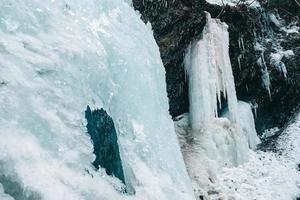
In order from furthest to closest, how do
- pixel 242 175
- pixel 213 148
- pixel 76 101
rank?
pixel 213 148
pixel 242 175
pixel 76 101

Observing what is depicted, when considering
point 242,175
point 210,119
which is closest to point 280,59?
point 210,119

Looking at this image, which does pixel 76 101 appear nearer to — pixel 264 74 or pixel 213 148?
pixel 213 148

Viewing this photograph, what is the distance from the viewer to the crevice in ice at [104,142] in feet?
17.7

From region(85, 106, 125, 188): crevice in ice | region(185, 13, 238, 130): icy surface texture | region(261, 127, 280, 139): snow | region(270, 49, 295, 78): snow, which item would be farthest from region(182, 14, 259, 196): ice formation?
region(85, 106, 125, 188): crevice in ice

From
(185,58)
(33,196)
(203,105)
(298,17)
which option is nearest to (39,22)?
(33,196)

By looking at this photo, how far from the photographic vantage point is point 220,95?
1252 centimetres

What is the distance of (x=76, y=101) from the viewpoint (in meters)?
5.43

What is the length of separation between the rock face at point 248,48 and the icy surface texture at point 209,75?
47 cm

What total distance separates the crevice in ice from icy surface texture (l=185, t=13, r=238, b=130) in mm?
6407

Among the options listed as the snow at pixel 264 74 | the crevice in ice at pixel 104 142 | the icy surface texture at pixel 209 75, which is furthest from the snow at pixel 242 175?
the crevice in ice at pixel 104 142

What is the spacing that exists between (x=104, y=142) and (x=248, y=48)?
1094 centimetres

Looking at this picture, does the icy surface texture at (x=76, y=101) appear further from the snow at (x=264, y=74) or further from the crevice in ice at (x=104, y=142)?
the snow at (x=264, y=74)

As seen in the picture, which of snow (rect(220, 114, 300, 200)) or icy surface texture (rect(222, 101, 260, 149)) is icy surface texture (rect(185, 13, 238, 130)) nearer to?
icy surface texture (rect(222, 101, 260, 149))

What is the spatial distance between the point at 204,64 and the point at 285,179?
4.13 meters
